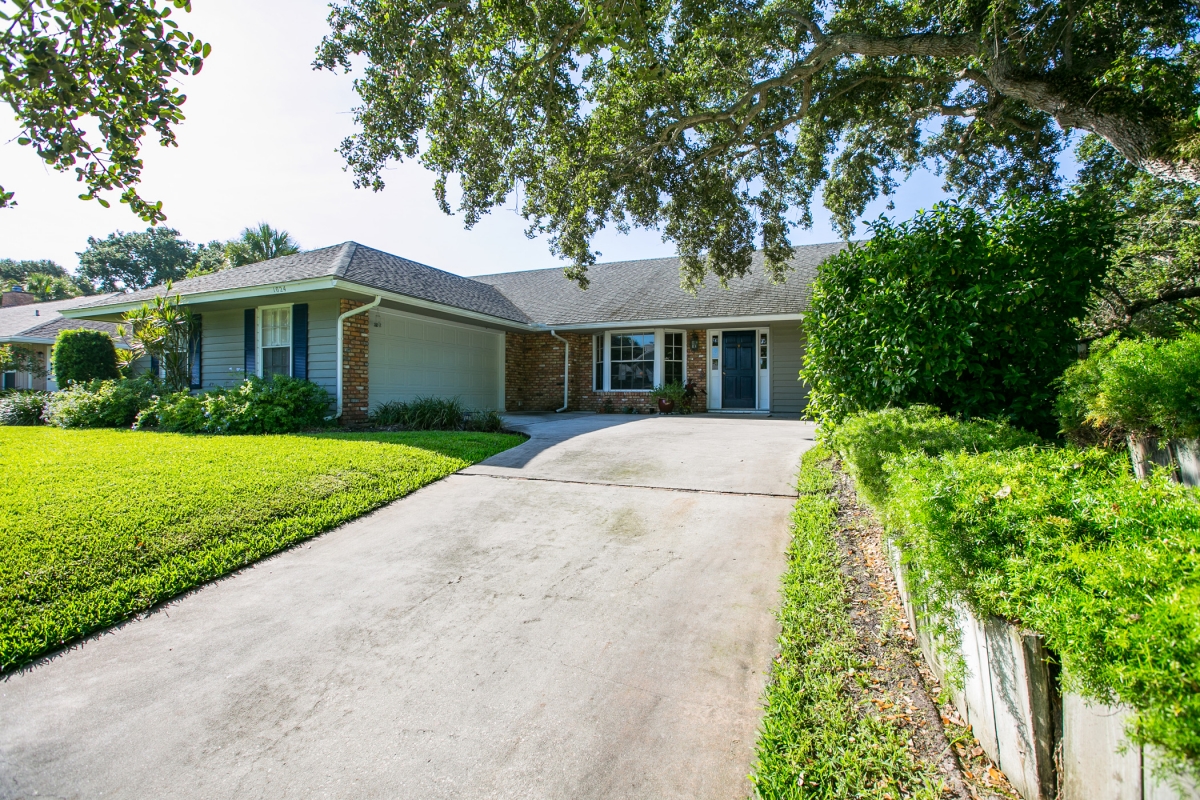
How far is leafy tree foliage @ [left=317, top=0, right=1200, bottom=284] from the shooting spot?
20.0 feet

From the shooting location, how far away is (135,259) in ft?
148

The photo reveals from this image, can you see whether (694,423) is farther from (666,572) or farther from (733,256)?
(666,572)

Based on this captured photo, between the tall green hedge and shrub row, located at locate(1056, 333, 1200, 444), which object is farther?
the tall green hedge

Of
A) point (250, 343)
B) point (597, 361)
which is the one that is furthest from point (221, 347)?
point (597, 361)

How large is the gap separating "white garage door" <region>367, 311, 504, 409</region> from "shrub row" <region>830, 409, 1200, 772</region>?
33.8ft

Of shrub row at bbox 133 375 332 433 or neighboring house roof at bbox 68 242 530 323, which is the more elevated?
neighboring house roof at bbox 68 242 530 323

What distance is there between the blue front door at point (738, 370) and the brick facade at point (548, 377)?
244 centimetres

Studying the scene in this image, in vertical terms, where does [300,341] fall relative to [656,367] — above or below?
above

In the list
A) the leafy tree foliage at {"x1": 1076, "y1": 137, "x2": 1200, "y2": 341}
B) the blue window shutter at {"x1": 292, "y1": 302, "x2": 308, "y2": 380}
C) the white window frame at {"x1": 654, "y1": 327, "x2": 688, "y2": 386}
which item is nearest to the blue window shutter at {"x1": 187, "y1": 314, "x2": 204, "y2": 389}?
the blue window shutter at {"x1": 292, "y1": 302, "x2": 308, "y2": 380}

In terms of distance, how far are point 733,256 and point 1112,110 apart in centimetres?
605

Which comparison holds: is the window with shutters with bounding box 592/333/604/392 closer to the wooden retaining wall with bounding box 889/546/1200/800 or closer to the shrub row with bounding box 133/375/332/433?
the shrub row with bounding box 133/375/332/433

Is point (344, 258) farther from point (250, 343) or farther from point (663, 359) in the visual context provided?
point (663, 359)

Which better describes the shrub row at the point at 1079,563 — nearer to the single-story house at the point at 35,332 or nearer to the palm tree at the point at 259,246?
the single-story house at the point at 35,332

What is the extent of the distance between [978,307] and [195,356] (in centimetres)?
1456
